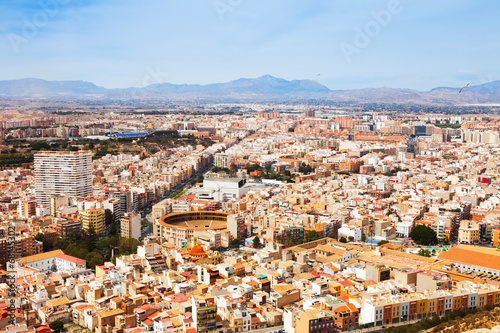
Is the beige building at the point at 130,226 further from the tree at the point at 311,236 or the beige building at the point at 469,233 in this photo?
the beige building at the point at 469,233

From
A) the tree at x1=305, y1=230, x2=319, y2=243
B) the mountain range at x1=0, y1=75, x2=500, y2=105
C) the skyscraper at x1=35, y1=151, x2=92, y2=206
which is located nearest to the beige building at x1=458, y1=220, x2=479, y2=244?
the tree at x1=305, y1=230, x2=319, y2=243

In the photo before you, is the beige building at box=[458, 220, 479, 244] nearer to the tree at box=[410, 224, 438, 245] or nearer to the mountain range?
the tree at box=[410, 224, 438, 245]

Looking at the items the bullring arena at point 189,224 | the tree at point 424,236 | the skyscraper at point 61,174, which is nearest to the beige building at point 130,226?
the bullring arena at point 189,224

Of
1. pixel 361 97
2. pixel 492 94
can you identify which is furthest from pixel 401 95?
pixel 492 94

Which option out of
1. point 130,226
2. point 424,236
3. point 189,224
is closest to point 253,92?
point 189,224

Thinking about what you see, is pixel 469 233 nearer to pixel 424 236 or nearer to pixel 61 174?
pixel 424 236

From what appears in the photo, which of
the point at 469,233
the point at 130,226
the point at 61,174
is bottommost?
the point at 469,233

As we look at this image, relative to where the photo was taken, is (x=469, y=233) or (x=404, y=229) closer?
(x=469, y=233)
